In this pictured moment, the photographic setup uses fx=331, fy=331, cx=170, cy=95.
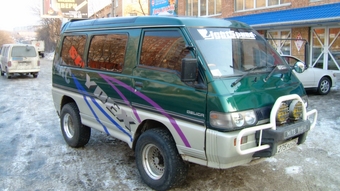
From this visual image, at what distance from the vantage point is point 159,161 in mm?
4383

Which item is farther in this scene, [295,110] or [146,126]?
[146,126]

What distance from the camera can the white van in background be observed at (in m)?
18.1

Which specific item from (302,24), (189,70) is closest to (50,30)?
(302,24)

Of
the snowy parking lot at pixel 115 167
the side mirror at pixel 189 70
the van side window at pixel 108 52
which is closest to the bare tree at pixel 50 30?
the snowy parking lot at pixel 115 167

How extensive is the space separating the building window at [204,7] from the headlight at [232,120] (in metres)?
19.0

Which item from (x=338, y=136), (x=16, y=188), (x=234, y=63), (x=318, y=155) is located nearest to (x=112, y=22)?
(x=234, y=63)

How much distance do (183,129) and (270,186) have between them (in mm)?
1558

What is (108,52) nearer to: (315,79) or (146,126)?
(146,126)

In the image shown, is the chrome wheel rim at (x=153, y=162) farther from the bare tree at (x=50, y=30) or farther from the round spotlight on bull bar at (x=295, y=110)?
the bare tree at (x=50, y=30)

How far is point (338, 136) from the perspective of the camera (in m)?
6.46

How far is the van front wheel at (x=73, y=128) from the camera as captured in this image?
19.8 ft

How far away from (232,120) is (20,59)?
17.4 metres

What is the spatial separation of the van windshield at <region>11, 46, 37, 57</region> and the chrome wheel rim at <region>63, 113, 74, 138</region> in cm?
1368

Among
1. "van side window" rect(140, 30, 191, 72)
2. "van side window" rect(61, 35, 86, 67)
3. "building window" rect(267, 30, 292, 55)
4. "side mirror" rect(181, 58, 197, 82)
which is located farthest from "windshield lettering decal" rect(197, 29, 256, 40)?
"building window" rect(267, 30, 292, 55)
